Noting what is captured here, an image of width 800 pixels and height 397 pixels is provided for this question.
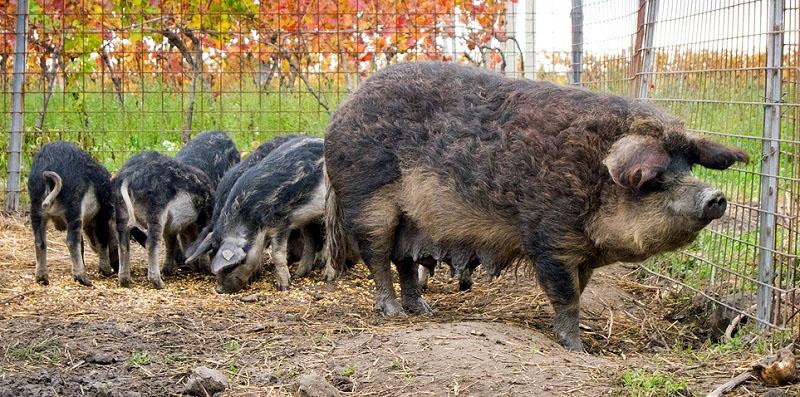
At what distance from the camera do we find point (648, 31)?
8508mm

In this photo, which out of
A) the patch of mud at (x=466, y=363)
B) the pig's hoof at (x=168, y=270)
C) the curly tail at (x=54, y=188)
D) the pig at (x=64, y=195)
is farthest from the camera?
the pig's hoof at (x=168, y=270)

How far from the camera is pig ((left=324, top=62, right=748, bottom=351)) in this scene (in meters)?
5.95

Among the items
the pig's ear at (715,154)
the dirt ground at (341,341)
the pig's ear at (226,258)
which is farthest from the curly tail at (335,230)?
the pig's ear at (715,154)

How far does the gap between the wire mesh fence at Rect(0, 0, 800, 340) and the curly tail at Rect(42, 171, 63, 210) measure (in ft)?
12.5

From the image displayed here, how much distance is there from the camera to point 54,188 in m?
8.03

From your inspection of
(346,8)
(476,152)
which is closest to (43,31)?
(346,8)

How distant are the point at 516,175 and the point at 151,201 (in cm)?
327

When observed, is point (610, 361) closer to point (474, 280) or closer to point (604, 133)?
point (604, 133)

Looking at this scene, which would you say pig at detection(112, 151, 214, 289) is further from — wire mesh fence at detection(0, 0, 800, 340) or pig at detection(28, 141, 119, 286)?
wire mesh fence at detection(0, 0, 800, 340)

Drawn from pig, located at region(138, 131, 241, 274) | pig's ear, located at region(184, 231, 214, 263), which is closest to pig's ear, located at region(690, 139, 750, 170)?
pig's ear, located at region(184, 231, 214, 263)

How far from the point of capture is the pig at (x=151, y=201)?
8.30 meters

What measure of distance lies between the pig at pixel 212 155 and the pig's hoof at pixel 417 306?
267cm

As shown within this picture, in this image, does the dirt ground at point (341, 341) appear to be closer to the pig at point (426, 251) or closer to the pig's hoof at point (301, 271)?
the pig's hoof at point (301, 271)

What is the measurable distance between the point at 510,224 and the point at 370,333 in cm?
108
